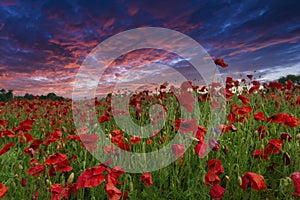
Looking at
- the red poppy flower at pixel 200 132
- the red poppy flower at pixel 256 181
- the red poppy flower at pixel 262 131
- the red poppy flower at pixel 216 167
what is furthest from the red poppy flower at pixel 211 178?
the red poppy flower at pixel 262 131

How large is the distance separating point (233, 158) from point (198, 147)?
91 centimetres

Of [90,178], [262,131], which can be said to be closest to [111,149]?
[90,178]

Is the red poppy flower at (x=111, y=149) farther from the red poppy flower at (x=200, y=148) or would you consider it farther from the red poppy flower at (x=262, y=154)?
the red poppy flower at (x=262, y=154)

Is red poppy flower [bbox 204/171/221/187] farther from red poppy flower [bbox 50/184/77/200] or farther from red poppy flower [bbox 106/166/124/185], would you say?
red poppy flower [bbox 50/184/77/200]

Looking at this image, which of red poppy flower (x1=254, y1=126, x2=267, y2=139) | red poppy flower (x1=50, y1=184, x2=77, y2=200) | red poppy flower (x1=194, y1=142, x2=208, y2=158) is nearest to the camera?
red poppy flower (x1=50, y1=184, x2=77, y2=200)

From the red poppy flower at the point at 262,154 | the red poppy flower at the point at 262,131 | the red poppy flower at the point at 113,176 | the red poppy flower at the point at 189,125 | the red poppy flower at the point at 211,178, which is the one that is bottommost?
the red poppy flower at the point at 211,178

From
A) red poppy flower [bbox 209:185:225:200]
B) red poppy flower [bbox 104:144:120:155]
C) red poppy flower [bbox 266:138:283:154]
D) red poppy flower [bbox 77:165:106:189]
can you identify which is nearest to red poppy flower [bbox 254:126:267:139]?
red poppy flower [bbox 266:138:283:154]

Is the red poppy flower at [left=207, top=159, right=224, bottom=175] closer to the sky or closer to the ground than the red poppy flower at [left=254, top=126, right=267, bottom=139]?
closer to the ground

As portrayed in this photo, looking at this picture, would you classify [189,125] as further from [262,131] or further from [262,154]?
[262,131]

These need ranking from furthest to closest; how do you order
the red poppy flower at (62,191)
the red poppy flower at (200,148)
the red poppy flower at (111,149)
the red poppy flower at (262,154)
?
the red poppy flower at (111,149) < the red poppy flower at (262,154) < the red poppy flower at (200,148) < the red poppy flower at (62,191)

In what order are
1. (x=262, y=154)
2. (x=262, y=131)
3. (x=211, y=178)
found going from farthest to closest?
(x=262, y=131) → (x=262, y=154) → (x=211, y=178)

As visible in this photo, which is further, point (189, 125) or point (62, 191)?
point (189, 125)

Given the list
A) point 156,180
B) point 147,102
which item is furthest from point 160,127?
point 147,102

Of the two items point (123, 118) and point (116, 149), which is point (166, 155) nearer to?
point (116, 149)
